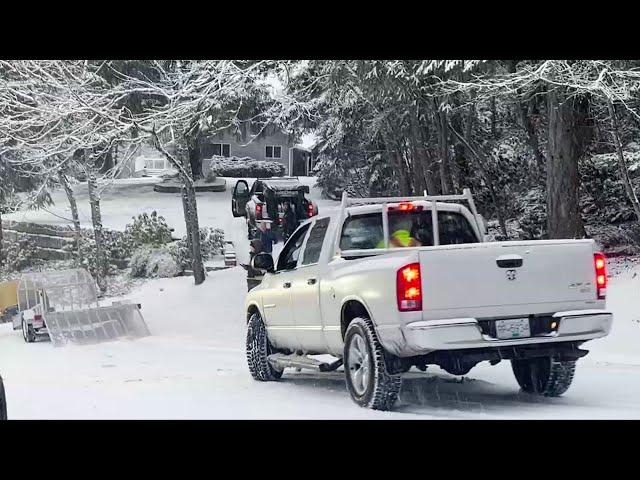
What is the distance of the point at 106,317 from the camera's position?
33.0 ft

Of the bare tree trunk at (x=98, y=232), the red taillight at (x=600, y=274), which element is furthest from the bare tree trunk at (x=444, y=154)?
the red taillight at (x=600, y=274)

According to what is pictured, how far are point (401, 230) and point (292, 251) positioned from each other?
39.8 inches

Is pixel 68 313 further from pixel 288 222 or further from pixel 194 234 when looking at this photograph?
pixel 288 222

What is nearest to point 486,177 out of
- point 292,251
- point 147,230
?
point 292,251

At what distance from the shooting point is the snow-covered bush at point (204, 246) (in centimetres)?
1092

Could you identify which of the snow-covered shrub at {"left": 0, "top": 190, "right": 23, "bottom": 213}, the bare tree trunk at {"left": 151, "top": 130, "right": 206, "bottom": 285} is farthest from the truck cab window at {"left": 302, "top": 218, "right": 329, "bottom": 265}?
the snow-covered shrub at {"left": 0, "top": 190, "right": 23, "bottom": 213}

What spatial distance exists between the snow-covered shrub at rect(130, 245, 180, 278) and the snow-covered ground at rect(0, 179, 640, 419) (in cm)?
13

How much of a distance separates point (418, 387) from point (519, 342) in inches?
48.0

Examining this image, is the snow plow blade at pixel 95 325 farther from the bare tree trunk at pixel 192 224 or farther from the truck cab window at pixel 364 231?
the truck cab window at pixel 364 231

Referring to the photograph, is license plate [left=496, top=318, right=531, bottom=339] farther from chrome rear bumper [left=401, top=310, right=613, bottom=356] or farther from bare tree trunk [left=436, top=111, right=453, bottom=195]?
bare tree trunk [left=436, top=111, right=453, bottom=195]

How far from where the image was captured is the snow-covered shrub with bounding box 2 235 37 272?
10359 millimetres
